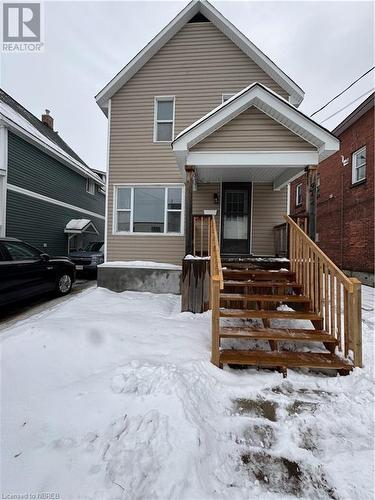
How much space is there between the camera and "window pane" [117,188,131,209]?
8266 mm

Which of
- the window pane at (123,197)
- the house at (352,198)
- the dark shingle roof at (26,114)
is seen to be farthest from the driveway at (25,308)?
the dark shingle roof at (26,114)

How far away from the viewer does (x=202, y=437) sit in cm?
207

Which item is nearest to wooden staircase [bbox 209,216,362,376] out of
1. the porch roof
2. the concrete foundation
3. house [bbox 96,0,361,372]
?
the porch roof

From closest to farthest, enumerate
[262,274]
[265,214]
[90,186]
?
[262,274] < [265,214] < [90,186]

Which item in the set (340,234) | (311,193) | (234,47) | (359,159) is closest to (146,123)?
(234,47)

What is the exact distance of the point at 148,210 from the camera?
8148 mm

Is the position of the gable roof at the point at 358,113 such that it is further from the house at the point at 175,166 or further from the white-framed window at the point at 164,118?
the white-framed window at the point at 164,118

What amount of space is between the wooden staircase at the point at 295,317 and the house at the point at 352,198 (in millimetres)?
4194

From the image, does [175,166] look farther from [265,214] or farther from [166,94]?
[265,214]

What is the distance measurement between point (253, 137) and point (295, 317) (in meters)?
3.80

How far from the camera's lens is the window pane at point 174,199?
26.3 feet

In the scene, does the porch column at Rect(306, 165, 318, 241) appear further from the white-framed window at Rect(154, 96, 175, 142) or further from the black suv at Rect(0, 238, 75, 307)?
the black suv at Rect(0, 238, 75, 307)

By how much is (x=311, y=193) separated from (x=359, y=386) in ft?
13.0

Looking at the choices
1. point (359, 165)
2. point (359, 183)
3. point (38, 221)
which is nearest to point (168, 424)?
point (359, 183)
